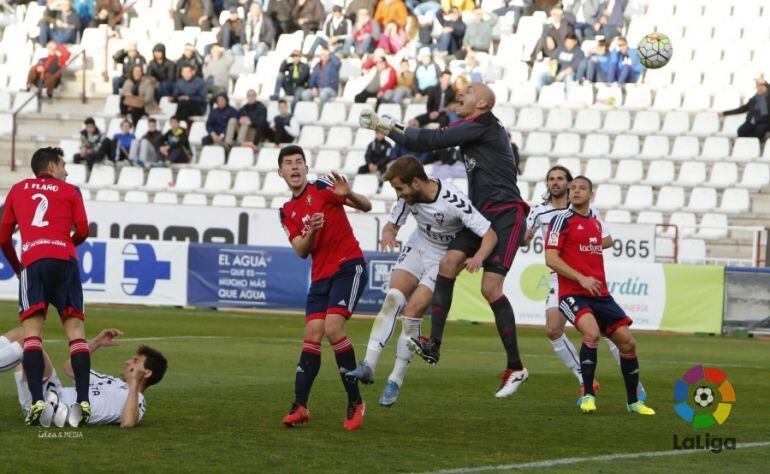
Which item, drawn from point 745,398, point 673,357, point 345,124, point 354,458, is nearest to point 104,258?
point 345,124

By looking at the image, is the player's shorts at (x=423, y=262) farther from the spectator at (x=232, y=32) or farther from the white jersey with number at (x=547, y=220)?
the spectator at (x=232, y=32)

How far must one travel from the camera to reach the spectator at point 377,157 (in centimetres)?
2927

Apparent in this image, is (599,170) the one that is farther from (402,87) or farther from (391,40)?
(391,40)

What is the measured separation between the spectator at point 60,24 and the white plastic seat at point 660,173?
15.4 metres

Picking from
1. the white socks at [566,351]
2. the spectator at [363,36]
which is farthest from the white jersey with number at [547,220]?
the spectator at [363,36]

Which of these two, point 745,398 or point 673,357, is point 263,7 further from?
point 745,398

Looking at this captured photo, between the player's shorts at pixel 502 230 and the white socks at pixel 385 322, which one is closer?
the white socks at pixel 385 322

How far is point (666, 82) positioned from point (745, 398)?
18708 millimetres

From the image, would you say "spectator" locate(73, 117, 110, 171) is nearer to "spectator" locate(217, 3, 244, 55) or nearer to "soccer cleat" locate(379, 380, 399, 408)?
"spectator" locate(217, 3, 244, 55)

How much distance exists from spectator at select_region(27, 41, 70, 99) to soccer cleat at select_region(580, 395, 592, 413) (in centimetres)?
2494

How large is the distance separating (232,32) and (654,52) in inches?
558

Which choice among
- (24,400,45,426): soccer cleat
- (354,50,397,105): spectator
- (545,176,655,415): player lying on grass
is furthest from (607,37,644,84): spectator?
(24,400,45,426): soccer cleat

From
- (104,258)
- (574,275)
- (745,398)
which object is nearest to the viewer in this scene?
(574,275)

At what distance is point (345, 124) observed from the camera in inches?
1252
